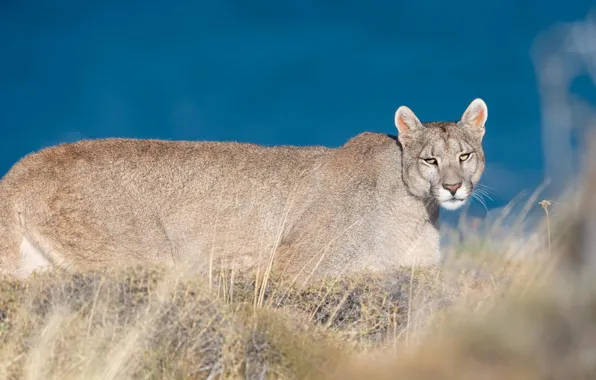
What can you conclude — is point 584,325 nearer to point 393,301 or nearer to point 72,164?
point 393,301

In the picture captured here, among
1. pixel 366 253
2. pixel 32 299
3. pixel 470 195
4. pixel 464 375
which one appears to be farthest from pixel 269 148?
pixel 464 375

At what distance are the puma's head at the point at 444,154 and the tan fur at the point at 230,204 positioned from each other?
2 centimetres

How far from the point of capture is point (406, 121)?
405 inches

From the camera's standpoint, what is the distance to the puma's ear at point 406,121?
403 inches

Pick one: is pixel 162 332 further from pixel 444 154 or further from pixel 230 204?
pixel 444 154

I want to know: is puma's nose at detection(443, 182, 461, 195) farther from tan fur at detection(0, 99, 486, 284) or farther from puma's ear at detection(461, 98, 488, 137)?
puma's ear at detection(461, 98, 488, 137)

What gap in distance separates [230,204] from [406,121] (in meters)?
2.52

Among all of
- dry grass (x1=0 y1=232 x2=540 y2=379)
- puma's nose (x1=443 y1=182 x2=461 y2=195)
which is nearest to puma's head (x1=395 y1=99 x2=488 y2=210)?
puma's nose (x1=443 y1=182 x2=461 y2=195)

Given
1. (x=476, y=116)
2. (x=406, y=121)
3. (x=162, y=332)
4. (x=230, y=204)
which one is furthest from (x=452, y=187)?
(x=162, y=332)

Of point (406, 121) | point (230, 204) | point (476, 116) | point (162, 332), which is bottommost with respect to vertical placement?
point (162, 332)

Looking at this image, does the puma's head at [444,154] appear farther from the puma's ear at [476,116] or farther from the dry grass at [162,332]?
the dry grass at [162,332]

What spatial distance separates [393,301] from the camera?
8.23 meters

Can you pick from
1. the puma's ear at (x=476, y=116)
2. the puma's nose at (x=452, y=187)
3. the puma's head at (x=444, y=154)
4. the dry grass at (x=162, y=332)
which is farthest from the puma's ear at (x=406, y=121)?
the dry grass at (x=162, y=332)

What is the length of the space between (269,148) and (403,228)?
7.14ft
